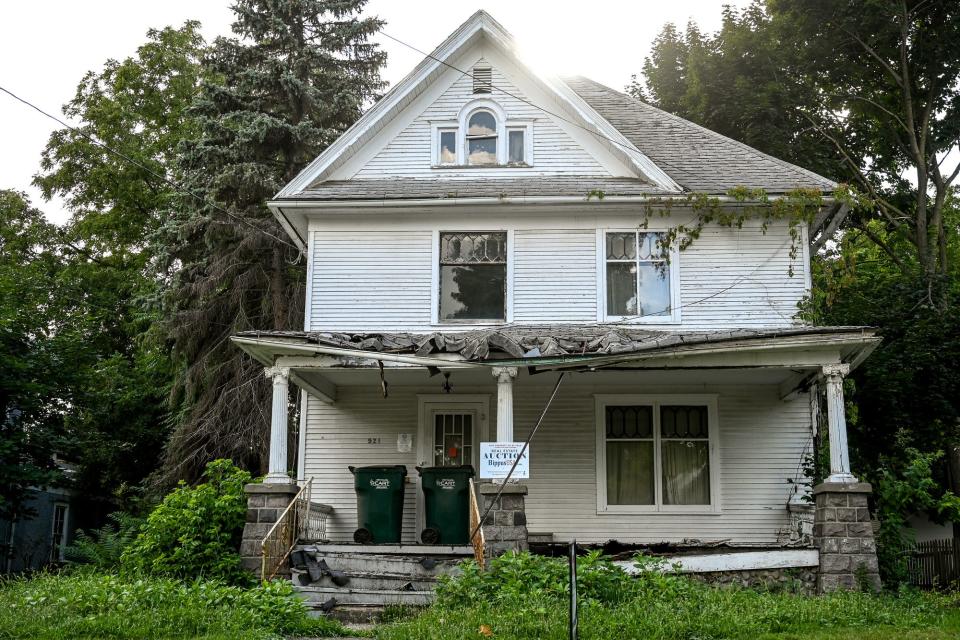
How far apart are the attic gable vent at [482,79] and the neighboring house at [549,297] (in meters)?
0.19

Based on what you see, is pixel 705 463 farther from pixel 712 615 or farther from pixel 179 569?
pixel 179 569

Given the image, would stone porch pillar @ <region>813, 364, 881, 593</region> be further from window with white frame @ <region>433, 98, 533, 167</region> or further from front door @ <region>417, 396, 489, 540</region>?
window with white frame @ <region>433, 98, 533, 167</region>

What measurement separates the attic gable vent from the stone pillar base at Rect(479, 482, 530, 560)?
728cm

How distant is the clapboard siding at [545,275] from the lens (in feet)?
47.5

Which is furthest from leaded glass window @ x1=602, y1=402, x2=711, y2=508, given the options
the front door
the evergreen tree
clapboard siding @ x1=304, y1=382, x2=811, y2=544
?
the evergreen tree

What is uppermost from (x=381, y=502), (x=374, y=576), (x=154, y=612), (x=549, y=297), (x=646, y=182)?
(x=646, y=182)

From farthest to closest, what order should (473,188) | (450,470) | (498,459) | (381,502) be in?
(473,188), (381,502), (450,470), (498,459)

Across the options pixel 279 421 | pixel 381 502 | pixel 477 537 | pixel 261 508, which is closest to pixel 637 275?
pixel 381 502

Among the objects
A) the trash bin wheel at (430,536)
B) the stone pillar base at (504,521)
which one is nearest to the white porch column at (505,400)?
the stone pillar base at (504,521)

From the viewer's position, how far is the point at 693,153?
1625 centimetres

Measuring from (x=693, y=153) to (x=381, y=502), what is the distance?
7920 millimetres

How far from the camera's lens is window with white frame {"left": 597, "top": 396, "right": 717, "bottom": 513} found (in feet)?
46.2

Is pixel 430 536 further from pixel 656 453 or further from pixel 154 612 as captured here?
pixel 154 612

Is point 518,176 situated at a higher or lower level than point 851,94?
A: lower
